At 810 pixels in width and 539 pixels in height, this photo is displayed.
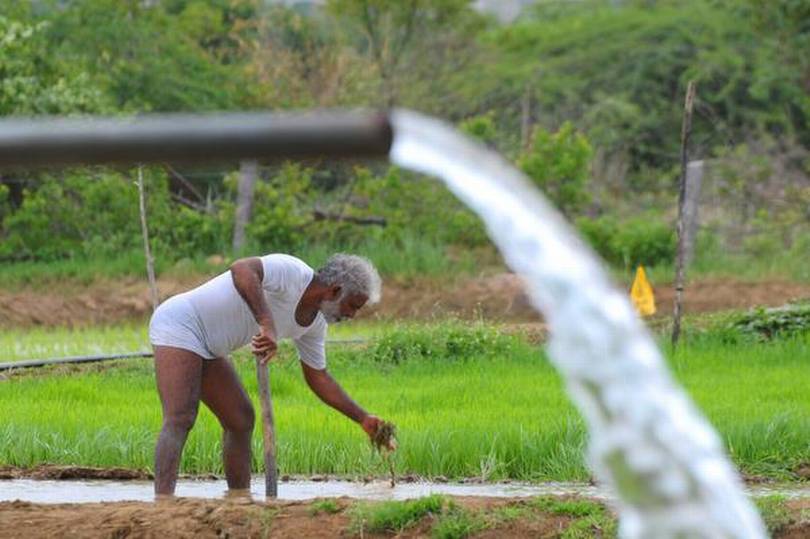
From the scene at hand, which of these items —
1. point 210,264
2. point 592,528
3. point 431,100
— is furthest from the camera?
point 431,100

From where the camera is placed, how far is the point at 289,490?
353 inches

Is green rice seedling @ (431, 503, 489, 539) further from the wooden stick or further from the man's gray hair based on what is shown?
the wooden stick

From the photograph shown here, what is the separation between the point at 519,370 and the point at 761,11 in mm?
14892

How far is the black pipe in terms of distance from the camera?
5.90 feet

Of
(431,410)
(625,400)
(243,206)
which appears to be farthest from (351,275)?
(243,206)

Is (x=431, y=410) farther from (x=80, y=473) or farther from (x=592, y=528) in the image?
(x=592, y=528)

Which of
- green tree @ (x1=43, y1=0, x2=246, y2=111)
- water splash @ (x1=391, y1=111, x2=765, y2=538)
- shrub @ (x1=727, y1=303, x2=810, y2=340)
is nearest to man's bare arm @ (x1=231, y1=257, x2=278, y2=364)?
water splash @ (x1=391, y1=111, x2=765, y2=538)

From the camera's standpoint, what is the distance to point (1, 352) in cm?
1545

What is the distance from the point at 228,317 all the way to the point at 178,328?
218 millimetres

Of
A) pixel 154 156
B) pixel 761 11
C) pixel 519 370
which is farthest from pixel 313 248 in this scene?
pixel 154 156

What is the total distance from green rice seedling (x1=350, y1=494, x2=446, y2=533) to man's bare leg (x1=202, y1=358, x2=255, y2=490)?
1181mm

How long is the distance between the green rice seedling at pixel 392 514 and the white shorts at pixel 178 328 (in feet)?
3.79

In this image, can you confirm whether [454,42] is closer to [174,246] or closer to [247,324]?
[174,246]

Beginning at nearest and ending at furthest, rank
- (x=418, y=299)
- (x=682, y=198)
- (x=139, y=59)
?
(x=682, y=198) → (x=418, y=299) → (x=139, y=59)
